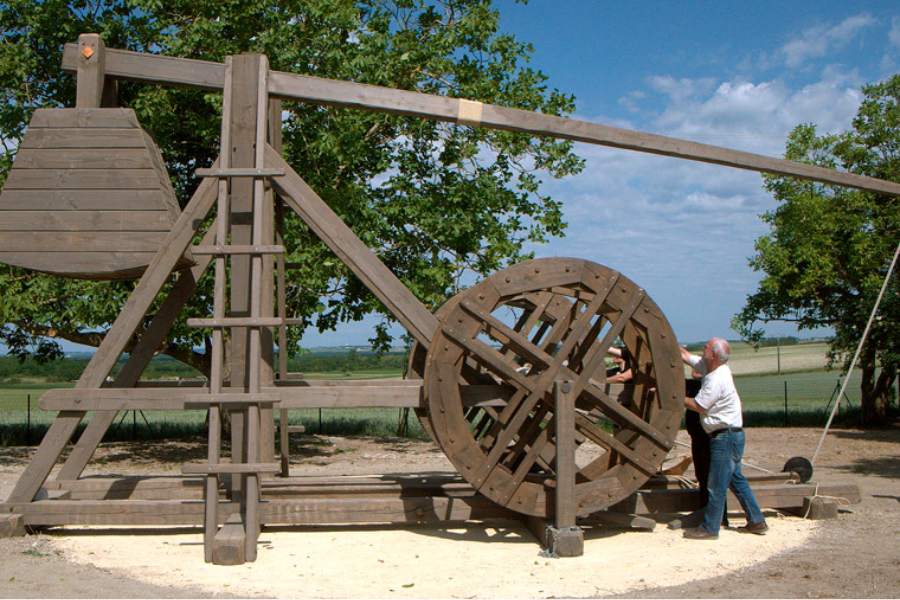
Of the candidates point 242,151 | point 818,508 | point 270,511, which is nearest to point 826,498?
point 818,508

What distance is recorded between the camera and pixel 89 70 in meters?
6.27

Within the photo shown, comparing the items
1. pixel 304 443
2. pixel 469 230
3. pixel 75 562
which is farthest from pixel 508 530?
pixel 304 443

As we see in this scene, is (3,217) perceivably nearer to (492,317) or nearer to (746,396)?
(492,317)

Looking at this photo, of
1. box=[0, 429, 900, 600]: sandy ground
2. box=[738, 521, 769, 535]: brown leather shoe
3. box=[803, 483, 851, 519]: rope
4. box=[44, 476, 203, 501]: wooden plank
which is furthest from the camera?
box=[803, 483, 851, 519]: rope

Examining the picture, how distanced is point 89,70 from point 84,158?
713mm

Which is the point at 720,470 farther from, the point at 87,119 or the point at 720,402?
the point at 87,119

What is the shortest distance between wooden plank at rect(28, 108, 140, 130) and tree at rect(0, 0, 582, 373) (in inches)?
194

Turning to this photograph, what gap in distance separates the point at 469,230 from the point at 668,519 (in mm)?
5995

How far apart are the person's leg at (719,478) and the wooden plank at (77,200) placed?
4.84m

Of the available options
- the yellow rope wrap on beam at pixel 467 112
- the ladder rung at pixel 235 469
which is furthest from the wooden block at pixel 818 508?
the ladder rung at pixel 235 469

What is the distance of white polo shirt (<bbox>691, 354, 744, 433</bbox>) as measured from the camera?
6.28m

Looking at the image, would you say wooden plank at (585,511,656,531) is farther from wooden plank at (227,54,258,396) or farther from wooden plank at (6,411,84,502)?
wooden plank at (6,411,84,502)

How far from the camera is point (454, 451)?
6004 mm

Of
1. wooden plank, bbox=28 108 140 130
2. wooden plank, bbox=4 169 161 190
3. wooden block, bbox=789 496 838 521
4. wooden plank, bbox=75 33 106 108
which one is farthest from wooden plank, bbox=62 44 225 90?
wooden block, bbox=789 496 838 521
